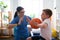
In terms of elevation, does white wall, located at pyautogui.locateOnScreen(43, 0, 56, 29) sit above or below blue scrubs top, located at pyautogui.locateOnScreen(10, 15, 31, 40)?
above

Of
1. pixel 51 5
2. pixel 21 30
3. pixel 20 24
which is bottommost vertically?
pixel 21 30

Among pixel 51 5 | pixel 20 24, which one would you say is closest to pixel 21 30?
pixel 20 24

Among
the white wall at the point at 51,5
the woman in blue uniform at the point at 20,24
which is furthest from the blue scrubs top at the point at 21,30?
the white wall at the point at 51,5

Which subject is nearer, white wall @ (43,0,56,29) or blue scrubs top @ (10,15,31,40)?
→ blue scrubs top @ (10,15,31,40)

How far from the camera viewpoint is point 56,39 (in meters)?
4.25

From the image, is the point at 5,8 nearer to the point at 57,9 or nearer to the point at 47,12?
the point at 57,9

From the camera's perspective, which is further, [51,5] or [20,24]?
[51,5]

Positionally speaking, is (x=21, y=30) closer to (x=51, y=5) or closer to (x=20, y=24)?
(x=20, y=24)

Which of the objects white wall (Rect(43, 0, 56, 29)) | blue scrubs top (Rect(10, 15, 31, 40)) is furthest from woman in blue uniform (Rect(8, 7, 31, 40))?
white wall (Rect(43, 0, 56, 29))

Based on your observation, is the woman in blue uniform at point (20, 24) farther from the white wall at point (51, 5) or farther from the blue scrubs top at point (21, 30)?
the white wall at point (51, 5)

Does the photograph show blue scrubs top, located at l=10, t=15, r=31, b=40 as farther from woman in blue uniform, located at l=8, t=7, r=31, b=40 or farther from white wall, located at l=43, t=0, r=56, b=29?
white wall, located at l=43, t=0, r=56, b=29

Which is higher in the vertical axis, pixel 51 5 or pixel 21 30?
pixel 51 5

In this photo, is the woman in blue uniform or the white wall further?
the white wall

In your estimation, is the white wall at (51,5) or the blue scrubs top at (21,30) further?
the white wall at (51,5)
